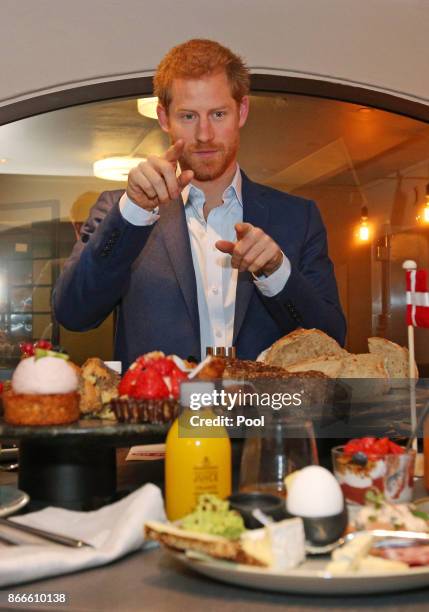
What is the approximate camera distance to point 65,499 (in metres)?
1.21

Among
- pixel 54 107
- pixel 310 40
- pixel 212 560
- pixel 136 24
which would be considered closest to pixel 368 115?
pixel 310 40

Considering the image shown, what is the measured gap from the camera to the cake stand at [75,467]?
1.14 metres

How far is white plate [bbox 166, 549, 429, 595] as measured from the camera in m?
0.79

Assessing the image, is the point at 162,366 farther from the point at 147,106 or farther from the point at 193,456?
the point at 147,106

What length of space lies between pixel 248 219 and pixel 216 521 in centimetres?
175

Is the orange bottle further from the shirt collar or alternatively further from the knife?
the shirt collar

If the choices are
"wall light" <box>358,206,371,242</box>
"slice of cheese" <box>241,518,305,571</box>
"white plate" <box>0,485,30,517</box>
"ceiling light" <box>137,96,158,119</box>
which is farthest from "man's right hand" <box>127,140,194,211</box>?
"wall light" <box>358,206,371,242</box>

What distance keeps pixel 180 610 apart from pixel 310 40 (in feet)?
11.7

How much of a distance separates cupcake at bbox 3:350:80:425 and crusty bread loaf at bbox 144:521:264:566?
1.17ft

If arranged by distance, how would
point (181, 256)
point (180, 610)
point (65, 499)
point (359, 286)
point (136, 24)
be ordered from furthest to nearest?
1. point (359, 286)
2. point (136, 24)
3. point (181, 256)
4. point (65, 499)
5. point (180, 610)

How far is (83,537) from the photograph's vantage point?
98 centimetres

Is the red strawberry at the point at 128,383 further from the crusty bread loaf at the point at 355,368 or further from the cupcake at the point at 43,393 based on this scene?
the crusty bread loaf at the point at 355,368

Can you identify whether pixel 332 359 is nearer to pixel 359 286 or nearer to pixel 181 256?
pixel 181 256

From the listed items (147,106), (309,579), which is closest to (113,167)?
(147,106)
